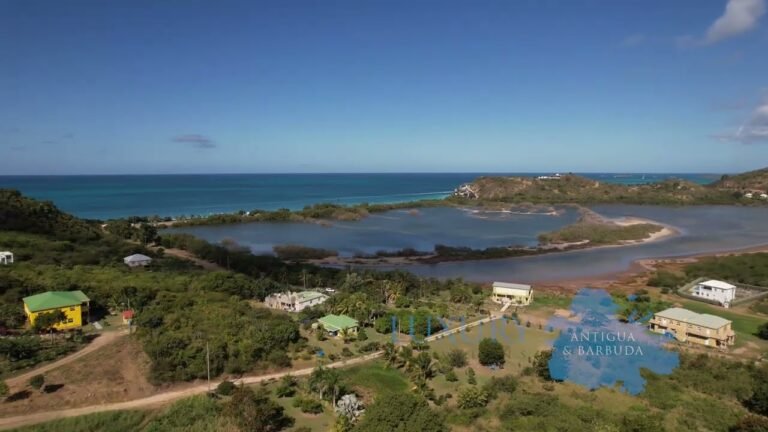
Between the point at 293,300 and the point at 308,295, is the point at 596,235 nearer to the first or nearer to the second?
the point at 308,295

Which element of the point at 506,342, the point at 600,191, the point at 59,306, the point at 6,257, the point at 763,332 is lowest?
the point at 506,342

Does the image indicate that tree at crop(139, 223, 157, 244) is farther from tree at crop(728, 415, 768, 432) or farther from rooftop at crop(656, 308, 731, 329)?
tree at crop(728, 415, 768, 432)

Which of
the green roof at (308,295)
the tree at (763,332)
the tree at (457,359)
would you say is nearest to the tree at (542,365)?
the tree at (457,359)

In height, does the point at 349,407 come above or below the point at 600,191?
below

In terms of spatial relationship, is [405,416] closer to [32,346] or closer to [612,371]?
[612,371]

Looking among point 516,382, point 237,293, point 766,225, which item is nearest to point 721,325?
point 516,382

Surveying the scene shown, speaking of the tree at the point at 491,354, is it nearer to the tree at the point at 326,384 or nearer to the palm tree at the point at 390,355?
the palm tree at the point at 390,355

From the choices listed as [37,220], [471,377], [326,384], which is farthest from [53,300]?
[37,220]
